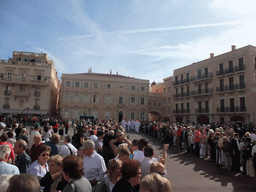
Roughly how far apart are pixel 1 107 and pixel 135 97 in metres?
27.4

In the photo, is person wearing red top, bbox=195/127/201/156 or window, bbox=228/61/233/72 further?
window, bbox=228/61/233/72

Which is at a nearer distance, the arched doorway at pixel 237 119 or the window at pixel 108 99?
the arched doorway at pixel 237 119

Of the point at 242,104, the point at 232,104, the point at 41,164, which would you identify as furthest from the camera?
the point at 232,104

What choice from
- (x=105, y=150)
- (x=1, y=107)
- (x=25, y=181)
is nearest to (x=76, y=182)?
(x=25, y=181)

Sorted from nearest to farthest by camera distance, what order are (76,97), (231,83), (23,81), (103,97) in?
(231,83) → (23,81) → (76,97) → (103,97)

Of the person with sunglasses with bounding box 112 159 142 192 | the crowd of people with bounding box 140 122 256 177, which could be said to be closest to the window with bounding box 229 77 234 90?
the crowd of people with bounding box 140 122 256 177

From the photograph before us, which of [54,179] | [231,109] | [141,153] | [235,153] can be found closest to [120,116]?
[231,109]

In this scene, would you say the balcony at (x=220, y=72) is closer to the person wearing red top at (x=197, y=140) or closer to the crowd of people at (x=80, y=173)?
the person wearing red top at (x=197, y=140)

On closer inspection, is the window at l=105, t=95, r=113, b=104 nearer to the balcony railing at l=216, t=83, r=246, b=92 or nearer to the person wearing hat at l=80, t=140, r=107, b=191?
the balcony railing at l=216, t=83, r=246, b=92

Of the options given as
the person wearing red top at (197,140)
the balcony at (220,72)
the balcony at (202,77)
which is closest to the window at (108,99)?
the balcony at (202,77)

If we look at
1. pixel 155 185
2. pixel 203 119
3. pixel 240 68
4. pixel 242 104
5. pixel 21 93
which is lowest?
pixel 155 185

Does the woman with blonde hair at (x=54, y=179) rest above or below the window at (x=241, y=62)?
below

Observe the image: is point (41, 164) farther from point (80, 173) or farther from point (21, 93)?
point (21, 93)

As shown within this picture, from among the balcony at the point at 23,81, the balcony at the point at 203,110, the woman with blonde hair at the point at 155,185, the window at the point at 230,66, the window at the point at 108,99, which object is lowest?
the woman with blonde hair at the point at 155,185
